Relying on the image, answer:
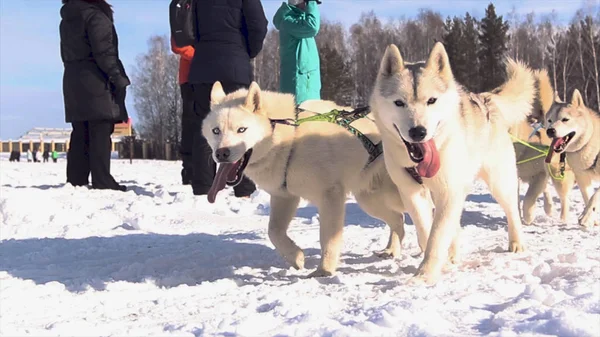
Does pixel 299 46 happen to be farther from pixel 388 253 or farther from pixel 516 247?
pixel 516 247

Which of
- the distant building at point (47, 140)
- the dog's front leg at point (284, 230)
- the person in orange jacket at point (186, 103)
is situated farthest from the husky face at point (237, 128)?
the distant building at point (47, 140)

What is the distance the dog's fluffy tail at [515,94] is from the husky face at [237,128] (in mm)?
1322

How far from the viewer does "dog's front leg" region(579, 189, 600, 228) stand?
13.3 feet

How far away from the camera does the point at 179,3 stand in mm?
5395

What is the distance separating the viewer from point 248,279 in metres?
2.73

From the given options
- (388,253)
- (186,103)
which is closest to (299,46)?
(186,103)

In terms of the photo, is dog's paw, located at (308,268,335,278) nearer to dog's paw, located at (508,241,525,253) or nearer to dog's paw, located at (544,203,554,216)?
dog's paw, located at (508,241,525,253)

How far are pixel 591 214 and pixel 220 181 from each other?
9.12 feet

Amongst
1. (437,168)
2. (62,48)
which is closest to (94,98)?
(62,48)

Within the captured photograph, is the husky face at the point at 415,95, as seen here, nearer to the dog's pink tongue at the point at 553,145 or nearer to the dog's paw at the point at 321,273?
the dog's paw at the point at 321,273

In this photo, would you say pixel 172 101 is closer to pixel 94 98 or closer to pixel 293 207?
pixel 94 98

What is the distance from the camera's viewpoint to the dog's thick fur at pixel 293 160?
277 cm

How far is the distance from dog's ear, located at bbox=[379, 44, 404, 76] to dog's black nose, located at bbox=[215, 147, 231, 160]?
0.78 meters

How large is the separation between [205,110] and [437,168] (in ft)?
10.1
